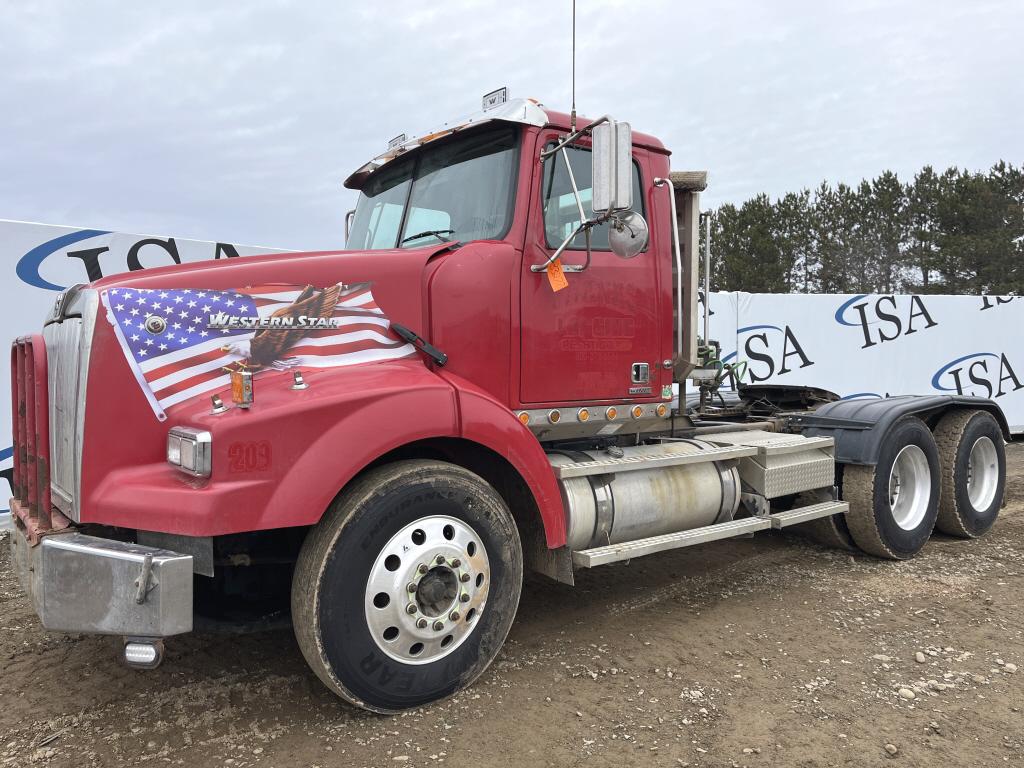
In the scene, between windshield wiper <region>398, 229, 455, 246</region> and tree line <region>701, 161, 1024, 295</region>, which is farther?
tree line <region>701, 161, 1024, 295</region>

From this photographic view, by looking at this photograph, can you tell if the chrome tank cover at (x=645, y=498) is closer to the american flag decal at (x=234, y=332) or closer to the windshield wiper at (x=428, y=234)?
the american flag decal at (x=234, y=332)

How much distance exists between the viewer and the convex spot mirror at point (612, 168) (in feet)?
10.4

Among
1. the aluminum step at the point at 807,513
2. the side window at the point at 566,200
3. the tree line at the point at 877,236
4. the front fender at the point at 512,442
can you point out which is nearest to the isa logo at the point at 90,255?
the side window at the point at 566,200

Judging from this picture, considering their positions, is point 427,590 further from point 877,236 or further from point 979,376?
point 877,236

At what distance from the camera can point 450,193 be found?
3895 mm

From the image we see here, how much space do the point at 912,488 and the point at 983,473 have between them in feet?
3.62

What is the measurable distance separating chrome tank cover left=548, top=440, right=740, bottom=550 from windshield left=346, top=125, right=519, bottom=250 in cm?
131

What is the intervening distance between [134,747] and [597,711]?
1.85 meters

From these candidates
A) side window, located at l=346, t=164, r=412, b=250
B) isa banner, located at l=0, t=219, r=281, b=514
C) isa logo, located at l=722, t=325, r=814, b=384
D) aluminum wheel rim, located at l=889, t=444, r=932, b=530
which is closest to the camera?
side window, located at l=346, t=164, r=412, b=250

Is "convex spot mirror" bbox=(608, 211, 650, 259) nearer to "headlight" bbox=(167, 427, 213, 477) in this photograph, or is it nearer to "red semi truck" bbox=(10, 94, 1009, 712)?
"red semi truck" bbox=(10, 94, 1009, 712)

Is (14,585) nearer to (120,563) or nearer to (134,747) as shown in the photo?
(134,747)

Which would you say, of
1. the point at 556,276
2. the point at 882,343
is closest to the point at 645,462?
the point at 556,276

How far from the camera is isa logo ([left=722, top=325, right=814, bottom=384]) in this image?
12.1 metres

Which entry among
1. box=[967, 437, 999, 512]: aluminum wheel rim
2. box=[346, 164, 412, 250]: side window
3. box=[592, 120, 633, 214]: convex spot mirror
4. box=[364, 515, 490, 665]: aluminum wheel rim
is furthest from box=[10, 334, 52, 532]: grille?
box=[967, 437, 999, 512]: aluminum wheel rim
